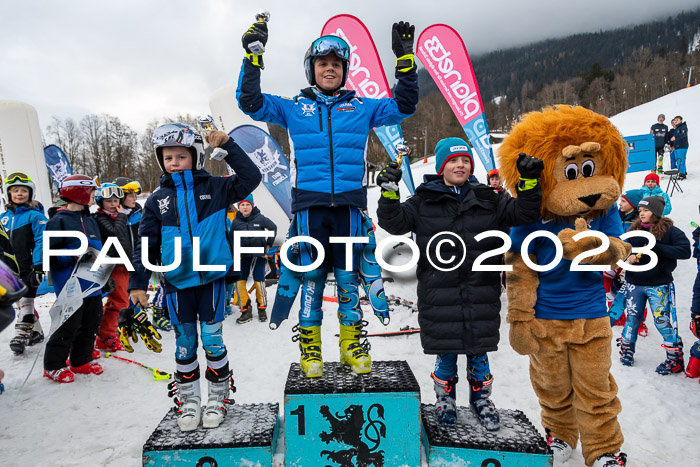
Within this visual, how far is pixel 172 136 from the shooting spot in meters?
2.97

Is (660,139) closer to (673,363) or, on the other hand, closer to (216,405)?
(673,363)

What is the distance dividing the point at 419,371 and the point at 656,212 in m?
3.58

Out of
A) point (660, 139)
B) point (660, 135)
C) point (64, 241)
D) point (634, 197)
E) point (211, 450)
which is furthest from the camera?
point (660, 135)

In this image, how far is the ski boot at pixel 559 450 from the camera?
3033mm

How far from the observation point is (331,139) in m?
2.94

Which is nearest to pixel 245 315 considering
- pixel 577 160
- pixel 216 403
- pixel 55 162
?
pixel 216 403

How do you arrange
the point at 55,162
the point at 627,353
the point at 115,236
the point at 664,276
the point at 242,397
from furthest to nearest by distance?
1. the point at 55,162
2. the point at 115,236
3. the point at 627,353
4. the point at 664,276
5. the point at 242,397

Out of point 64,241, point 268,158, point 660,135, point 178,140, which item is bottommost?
point 64,241

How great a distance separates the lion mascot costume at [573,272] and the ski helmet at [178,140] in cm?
245

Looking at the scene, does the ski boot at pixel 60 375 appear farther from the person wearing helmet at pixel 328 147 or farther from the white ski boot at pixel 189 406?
the person wearing helmet at pixel 328 147

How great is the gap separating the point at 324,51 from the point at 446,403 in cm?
287

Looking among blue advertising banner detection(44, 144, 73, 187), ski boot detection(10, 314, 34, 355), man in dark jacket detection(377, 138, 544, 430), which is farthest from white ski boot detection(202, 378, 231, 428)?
blue advertising banner detection(44, 144, 73, 187)

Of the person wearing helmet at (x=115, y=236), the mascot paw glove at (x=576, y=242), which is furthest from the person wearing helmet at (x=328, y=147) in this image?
the person wearing helmet at (x=115, y=236)

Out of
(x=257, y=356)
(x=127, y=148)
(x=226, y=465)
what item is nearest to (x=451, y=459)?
(x=226, y=465)
